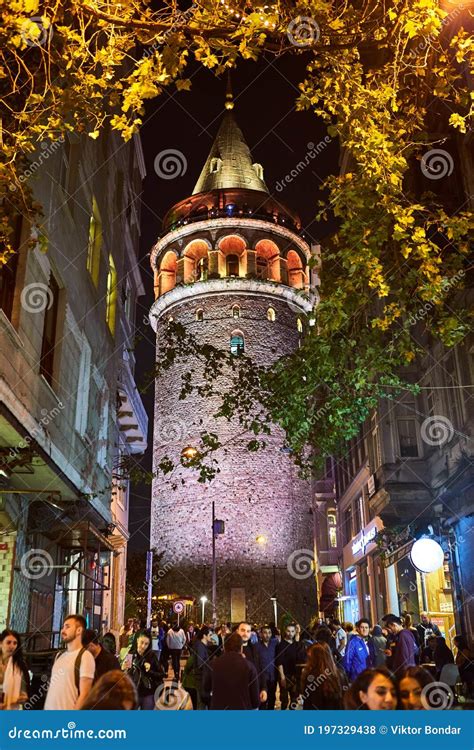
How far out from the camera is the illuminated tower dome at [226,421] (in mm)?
35991

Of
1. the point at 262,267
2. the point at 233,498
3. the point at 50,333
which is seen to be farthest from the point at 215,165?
the point at 50,333

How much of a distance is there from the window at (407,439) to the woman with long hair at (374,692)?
1783cm

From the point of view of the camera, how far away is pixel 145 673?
8.20m

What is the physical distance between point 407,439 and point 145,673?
1582cm

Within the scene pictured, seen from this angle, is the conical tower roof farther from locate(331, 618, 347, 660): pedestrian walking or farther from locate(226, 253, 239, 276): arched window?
locate(331, 618, 347, 660): pedestrian walking

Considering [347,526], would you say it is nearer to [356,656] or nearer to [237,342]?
[237,342]

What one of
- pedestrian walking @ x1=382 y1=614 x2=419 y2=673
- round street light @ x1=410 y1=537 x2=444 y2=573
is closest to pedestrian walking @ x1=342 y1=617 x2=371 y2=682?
pedestrian walking @ x1=382 y1=614 x2=419 y2=673

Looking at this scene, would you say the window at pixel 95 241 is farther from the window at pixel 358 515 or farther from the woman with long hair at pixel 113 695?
the window at pixel 358 515

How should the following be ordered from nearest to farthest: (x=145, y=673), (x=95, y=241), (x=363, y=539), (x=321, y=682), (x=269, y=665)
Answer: (x=321, y=682) → (x=145, y=673) → (x=269, y=665) → (x=95, y=241) → (x=363, y=539)

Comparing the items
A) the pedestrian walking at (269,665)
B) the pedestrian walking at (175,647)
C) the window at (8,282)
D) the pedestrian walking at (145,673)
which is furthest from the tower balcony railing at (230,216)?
the pedestrian walking at (145,673)

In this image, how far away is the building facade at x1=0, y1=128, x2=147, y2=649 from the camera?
11.0 metres

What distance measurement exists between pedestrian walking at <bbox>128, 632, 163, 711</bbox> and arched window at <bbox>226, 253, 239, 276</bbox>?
3416cm

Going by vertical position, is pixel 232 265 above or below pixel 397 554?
above
